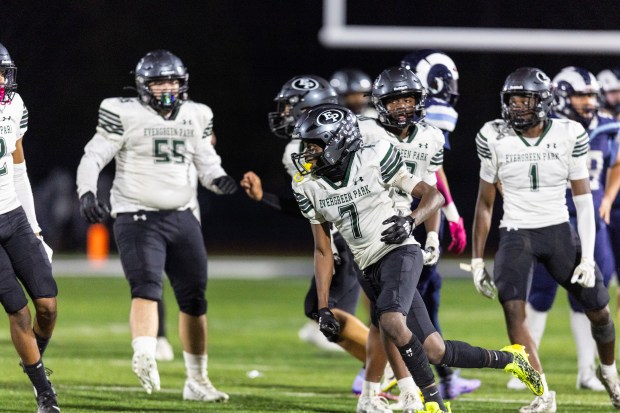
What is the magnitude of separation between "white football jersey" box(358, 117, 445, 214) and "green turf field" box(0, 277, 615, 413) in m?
1.24

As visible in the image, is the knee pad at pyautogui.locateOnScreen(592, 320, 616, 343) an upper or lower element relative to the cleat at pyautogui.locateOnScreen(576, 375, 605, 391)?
upper

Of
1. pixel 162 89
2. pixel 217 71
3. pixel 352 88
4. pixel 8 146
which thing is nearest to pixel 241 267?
pixel 217 71

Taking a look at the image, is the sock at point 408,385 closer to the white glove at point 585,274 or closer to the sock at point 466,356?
the sock at point 466,356

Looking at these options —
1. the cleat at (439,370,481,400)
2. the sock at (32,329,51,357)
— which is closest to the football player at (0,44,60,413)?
the sock at (32,329,51,357)

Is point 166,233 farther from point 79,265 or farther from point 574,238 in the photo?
point 79,265

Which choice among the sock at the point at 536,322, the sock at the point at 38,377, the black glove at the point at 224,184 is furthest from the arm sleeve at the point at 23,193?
the sock at the point at 536,322

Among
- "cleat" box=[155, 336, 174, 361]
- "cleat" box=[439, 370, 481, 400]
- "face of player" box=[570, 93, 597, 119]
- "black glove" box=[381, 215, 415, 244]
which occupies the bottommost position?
"cleat" box=[155, 336, 174, 361]

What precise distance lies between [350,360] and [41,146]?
48.1 feet

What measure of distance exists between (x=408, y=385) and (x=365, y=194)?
0.90m

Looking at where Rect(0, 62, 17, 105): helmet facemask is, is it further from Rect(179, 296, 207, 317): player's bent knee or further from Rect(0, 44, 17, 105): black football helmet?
Rect(179, 296, 207, 317): player's bent knee

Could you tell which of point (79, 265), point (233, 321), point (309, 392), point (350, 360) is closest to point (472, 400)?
point (309, 392)

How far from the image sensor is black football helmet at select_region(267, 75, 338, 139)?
265 inches

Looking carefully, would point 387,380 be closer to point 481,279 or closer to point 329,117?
point 481,279

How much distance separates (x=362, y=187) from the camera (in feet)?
17.7
